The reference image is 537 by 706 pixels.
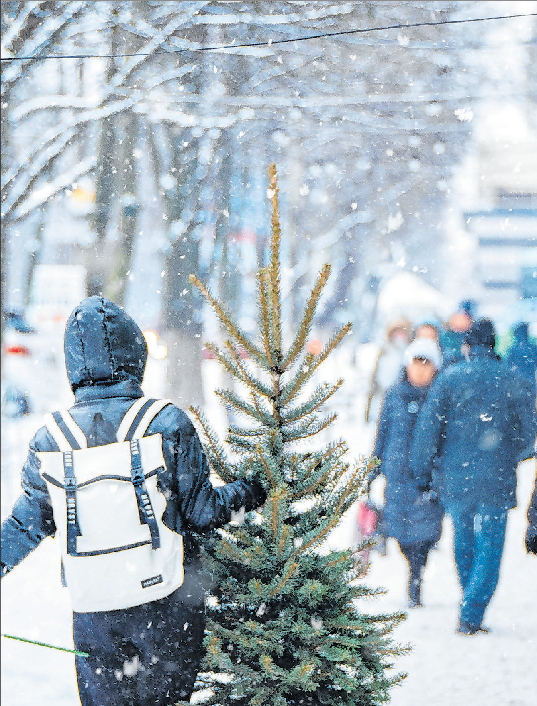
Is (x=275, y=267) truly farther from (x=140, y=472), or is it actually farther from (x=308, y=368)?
(x=140, y=472)

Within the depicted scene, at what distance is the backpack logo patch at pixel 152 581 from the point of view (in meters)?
2.39

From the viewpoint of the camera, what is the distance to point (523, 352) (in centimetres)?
652

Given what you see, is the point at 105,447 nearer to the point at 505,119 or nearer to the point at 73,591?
the point at 73,591

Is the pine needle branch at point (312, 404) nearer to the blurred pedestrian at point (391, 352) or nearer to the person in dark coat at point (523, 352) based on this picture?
the blurred pedestrian at point (391, 352)

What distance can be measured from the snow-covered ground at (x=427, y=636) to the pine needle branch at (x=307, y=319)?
1.66 ft

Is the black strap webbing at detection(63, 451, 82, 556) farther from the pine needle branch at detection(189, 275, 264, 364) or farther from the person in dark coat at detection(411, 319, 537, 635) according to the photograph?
the person in dark coat at detection(411, 319, 537, 635)

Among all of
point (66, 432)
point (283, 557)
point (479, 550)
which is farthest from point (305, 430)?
point (479, 550)

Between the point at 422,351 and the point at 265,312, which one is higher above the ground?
the point at 265,312

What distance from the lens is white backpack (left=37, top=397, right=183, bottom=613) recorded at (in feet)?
7.68

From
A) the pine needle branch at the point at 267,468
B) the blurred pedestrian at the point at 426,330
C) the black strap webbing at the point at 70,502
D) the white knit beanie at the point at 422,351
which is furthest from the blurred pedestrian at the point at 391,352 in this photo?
the black strap webbing at the point at 70,502

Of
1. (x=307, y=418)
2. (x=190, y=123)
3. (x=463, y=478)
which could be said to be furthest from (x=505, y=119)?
(x=307, y=418)

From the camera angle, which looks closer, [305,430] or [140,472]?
[140,472]

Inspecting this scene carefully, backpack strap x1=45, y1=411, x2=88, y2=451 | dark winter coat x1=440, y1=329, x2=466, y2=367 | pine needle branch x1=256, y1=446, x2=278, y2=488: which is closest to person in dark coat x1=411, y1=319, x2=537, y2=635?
dark winter coat x1=440, y1=329, x2=466, y2=367

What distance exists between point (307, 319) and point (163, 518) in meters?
0.77
